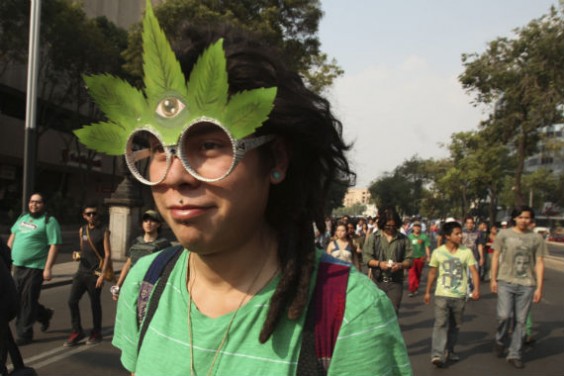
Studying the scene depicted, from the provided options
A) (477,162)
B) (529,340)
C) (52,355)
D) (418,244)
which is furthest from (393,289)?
(477,162)

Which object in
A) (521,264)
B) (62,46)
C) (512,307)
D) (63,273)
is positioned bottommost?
(63,273)

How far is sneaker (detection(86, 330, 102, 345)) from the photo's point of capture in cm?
617

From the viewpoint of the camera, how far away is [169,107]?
1285 millimetres

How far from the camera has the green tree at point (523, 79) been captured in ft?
56.6

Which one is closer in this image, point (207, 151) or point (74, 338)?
point (207, 151)

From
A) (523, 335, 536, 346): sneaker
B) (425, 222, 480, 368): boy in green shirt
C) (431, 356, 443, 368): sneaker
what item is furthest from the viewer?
(523, 335, 536, 346): sneaker

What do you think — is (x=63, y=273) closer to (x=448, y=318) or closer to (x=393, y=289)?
(x=393, y=289)

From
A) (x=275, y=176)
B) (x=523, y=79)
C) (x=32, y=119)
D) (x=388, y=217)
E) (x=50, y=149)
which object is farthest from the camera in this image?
(x=50, y=149)

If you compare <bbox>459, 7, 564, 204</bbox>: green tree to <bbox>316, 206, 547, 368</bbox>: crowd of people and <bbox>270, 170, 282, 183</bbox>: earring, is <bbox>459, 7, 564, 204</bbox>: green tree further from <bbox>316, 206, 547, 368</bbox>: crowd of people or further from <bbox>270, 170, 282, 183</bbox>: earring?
<bbox>270, 170, 282, 183</bbox>: earring

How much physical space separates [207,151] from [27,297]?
19.2ft

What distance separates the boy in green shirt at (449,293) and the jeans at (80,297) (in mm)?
3867

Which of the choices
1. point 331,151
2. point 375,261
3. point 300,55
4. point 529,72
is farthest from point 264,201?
point 300,55

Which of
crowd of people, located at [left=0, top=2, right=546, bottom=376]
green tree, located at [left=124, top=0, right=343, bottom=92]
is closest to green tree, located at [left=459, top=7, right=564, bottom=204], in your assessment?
green tree, located at [left=124, top=0, right=343, bottom=92]

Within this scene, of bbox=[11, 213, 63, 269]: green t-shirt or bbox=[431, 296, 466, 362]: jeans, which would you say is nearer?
bbox=[431, 296, 466, 362]: jeans
